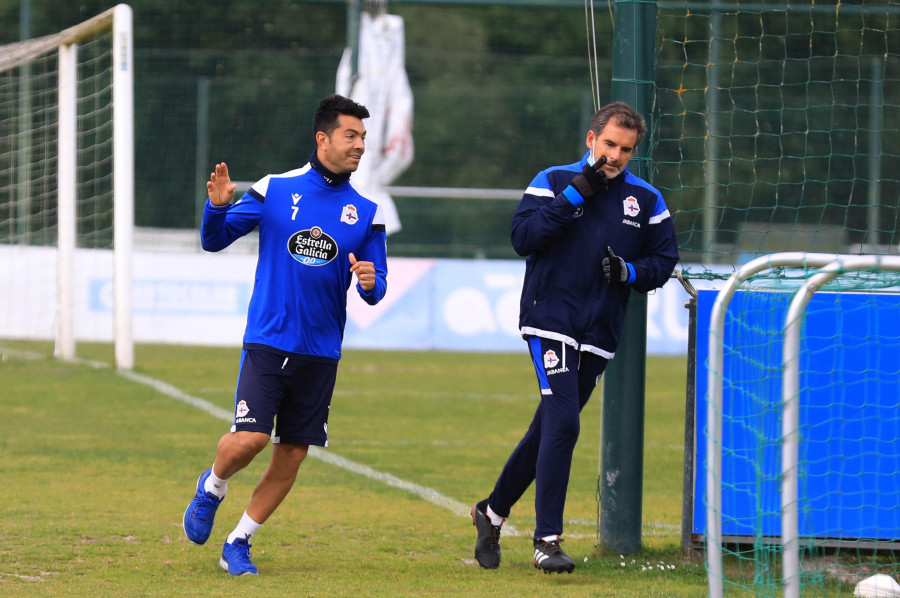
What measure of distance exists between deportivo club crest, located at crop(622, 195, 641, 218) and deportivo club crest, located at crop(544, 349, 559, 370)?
2.21 feet

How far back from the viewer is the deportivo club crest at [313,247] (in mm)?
5125

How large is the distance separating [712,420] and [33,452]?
5439 millimetres

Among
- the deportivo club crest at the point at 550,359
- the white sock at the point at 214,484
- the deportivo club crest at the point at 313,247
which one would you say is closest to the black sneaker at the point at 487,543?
the deportivo club crest at the point at 550,359

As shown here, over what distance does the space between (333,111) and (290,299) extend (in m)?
0.81

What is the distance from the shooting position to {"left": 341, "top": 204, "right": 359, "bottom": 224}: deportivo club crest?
5.21 m

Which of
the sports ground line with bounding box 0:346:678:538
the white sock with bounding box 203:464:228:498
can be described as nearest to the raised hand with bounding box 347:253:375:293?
the white sock with bounding box 203:464:228:498

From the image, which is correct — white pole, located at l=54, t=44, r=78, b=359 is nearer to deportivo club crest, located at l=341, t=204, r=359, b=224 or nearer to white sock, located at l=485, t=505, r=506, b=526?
deportivo club crest, located at l=341, t=204, r=359, b=224

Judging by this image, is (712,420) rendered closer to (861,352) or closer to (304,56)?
(861,352)

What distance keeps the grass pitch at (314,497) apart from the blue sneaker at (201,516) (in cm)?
16

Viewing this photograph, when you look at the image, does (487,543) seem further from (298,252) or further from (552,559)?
(298,252)

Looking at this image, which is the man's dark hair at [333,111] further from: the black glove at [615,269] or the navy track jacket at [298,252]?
the black glove at [615,269]

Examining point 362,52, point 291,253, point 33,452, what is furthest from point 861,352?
point 362,52

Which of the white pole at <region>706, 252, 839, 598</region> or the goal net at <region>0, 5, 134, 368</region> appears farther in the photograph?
the goal net at <region>0, 5, 134, 368</region>

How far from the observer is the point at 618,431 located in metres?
5.65
